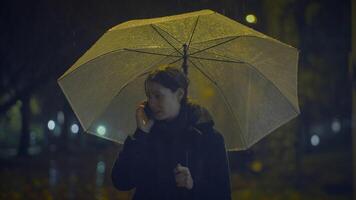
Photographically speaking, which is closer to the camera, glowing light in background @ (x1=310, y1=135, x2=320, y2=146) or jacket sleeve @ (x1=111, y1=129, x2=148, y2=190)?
jacket sleeve @ (x1=111, y1=129, x2=148, y2=190)

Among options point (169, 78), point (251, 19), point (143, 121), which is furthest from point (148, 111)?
point (251, 19)

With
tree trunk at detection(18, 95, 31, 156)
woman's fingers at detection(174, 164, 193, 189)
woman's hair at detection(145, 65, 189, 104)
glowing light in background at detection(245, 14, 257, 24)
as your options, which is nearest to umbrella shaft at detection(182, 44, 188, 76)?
woman's hair at detection(145, 65, 189, 104)

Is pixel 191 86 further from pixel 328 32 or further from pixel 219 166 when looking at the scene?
pixel 328 32

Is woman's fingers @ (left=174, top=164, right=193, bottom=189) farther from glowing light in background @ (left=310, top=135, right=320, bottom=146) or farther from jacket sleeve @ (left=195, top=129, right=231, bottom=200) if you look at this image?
glowing light in background @ (left=310, top=135, right=320, bottom=146)

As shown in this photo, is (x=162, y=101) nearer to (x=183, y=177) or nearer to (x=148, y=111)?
(x=148, y=111)

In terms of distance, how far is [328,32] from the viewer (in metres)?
20.8

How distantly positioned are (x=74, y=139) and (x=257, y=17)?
21266 mm

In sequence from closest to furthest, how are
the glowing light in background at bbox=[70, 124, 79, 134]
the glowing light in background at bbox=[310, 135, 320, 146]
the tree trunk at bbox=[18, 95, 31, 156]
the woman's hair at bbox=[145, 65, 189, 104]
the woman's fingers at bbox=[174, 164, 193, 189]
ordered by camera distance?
the woman's fingers at bbox=[174, 164, 193, 189] < the woman's hair at bbox=[145, 65, 189, 104] < the tree trunk at bbox=[18, 95, 31, 156] < the glowing light in background at bbox=[310, 135, 320, 146] < the glowing light in background at bbox=[70, 124, 79, 134]

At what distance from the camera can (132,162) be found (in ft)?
10.7

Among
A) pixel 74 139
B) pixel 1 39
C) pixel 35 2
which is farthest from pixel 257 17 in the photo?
pixel 74 139

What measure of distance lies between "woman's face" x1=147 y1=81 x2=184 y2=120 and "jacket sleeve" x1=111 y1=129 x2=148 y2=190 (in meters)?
0.16

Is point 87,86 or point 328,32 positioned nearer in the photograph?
point 87,86

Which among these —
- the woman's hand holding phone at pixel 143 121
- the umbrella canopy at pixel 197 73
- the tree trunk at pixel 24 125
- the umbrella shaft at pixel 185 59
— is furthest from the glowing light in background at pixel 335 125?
the woman's hand holding phone at pixel 143 121

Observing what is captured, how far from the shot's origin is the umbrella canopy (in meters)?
3.52
